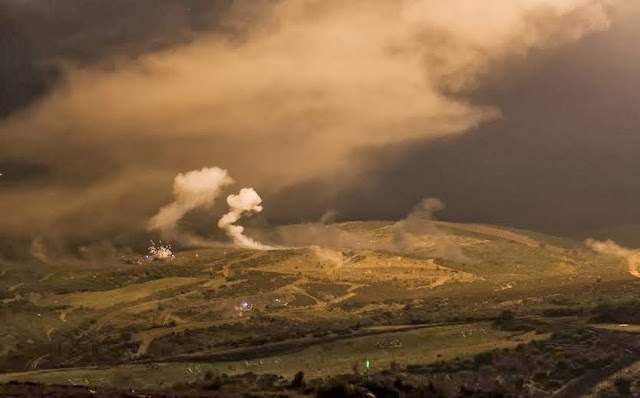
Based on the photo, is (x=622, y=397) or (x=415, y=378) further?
(x=415, y=378)

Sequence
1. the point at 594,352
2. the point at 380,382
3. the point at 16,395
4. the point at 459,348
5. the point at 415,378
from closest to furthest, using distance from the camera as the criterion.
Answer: the point at 16,395 < the point at 380,382 < the point at 415,378 < the point at 594,352 < the point at 459,348

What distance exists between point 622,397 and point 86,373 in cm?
8412

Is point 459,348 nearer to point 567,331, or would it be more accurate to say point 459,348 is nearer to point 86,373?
point 567,331

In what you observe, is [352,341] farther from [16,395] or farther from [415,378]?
[16,395]

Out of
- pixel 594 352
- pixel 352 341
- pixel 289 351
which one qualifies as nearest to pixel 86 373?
pixel 289 351

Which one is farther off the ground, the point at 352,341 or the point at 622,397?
the point at 352,341

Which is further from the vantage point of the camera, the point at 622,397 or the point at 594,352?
the point at 594,352

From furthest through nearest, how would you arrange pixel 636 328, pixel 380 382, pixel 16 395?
pixel 636 328 → pixel 380 382 → pixel 16 395

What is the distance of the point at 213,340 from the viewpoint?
6796 inches

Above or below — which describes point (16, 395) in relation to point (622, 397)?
above

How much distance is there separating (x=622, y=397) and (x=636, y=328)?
58140 millimetres

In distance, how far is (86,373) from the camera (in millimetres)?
107562

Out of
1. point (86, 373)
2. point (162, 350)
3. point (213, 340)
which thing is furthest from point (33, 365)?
point (86, 373)

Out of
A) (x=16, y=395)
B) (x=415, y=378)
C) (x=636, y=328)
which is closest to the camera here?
(x=16, y=395)
